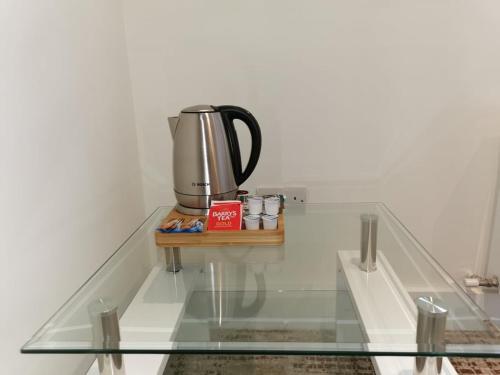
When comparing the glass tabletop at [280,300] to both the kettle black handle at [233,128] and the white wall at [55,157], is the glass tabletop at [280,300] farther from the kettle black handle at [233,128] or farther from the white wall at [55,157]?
the kettle black handle at [233,128]

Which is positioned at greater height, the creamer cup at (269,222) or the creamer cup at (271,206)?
the creamer cup at (271,206)

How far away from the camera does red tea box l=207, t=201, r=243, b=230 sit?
91cm

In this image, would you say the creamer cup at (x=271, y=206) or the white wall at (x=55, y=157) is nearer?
the white wall at (x=55, y=157)

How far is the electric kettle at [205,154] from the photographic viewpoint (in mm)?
973

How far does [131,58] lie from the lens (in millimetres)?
1286

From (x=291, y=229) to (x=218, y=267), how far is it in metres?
0.26

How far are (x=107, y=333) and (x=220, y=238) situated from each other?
0.35 m

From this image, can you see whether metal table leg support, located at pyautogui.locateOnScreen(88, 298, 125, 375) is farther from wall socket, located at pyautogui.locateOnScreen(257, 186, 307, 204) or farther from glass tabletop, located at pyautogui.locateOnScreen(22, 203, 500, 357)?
wall socket, located at pyautogui.locateOnScreen(257, 186, 307, 204)

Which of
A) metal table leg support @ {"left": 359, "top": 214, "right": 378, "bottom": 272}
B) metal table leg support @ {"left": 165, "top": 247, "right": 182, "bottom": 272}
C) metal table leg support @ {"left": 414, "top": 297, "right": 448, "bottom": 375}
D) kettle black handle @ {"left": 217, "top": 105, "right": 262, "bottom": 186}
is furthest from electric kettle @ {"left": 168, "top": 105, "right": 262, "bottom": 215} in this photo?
metal table leg support @ {"left": 414, "top": 297, "right": 448, "bottom": 375}

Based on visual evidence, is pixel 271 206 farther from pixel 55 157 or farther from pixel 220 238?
pixel 55 157

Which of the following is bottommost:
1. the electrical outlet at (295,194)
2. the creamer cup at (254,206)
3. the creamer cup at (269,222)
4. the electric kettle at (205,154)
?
the electrical outlet at (295,194)

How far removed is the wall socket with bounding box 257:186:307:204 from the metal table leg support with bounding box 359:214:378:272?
31 centimetres

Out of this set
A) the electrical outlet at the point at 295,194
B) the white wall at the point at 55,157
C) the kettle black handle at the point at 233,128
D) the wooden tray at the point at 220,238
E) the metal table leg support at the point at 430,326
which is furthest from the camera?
the electrical outlet at the point at 295,194

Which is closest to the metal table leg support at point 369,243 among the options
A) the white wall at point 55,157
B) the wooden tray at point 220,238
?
the wooden tray at point 220,238
